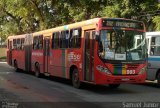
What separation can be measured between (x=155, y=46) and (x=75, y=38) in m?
3.66

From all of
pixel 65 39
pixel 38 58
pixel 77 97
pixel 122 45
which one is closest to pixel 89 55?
pixel 122 45

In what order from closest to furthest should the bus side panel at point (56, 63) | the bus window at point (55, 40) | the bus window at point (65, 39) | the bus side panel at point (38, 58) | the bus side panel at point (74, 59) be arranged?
1. the bus side panel at point (74, 59)
2. the bus window at point (65, 39)
3. the bus side panel at point (56, 63)
4. the bus window at point (55, 40)
5. the bus side panel at point (38, 58)

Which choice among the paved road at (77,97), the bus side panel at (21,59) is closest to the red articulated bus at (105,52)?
the paved road at (77,97)

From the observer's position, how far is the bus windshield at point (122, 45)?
51.6 feet

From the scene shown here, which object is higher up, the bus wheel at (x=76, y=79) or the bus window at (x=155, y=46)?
the bus window at (x=155, y=46)

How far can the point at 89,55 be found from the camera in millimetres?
16453

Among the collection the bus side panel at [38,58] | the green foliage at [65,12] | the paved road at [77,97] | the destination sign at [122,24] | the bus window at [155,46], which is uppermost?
the green foliage at [65,12]

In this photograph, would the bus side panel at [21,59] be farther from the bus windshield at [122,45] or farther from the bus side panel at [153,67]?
the bus windshield at [122,45]

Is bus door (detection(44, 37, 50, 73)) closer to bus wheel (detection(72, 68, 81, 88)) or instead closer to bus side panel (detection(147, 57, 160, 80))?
bus wheel (detection(72, 68, 81, 88))

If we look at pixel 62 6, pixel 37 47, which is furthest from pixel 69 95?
pixel 62 6

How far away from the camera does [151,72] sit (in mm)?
18500

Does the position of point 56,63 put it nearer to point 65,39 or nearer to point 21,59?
point 65,39

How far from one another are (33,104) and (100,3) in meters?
18.6

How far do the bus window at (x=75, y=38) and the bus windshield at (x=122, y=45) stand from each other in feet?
6.45
